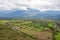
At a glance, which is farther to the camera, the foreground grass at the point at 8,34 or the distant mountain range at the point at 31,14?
the distant mountain range at the point at 31,14

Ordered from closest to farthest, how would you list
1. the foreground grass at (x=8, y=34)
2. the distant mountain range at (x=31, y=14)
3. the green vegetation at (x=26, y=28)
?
the foreground grass at (x=8, y=34)
the green vegetation at (x=26, y=28)
the distant mountain range at (x=31, y=14)

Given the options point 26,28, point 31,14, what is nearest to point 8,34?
point 26,28

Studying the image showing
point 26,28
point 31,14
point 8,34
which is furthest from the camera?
point 31,14

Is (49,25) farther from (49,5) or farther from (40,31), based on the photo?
(49,5)

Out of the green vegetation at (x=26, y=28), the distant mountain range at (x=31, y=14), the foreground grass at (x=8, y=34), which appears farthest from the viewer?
the distant mountain range at (x=31, y=14)

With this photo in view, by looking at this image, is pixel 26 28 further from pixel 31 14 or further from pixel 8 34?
pixel 31 14

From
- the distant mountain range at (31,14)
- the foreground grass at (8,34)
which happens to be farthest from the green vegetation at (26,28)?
→ the distant mountain range at (31,14)

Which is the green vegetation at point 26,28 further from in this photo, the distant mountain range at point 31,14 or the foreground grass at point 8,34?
the distant mountain range at point 31,14

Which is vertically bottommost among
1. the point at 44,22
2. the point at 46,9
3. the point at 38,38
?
the point at 38,38

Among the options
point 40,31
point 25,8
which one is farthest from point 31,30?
point 25,8
